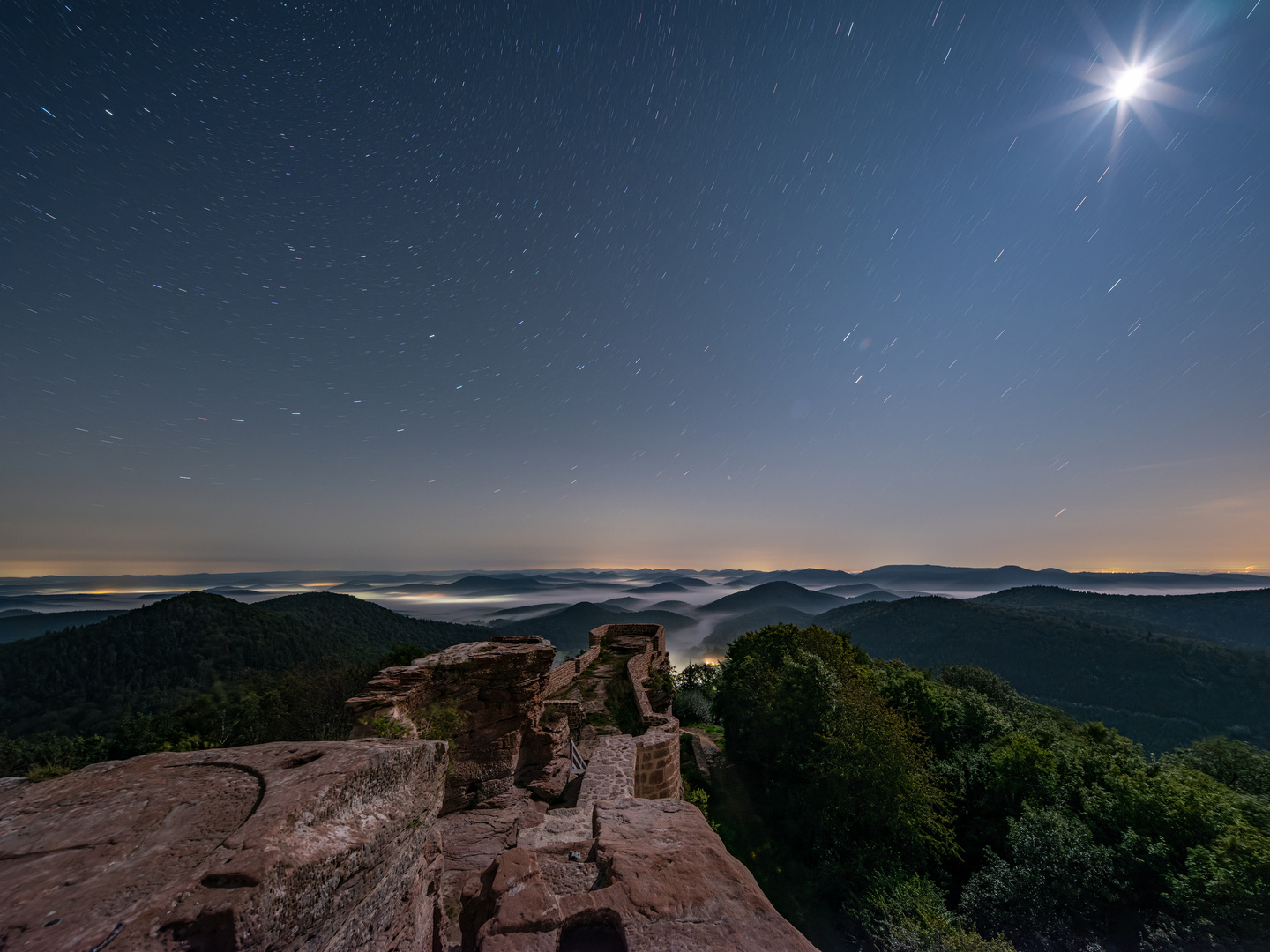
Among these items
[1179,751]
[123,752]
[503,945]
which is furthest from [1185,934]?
[123,752]

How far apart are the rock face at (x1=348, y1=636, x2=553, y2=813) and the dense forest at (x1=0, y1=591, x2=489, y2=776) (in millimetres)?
26657

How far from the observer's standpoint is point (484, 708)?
35.0ft

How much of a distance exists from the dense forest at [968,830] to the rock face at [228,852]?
13.7 m

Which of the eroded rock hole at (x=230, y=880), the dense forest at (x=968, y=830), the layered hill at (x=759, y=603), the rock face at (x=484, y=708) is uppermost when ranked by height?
the eroded rock hole at (x=230, y=880)

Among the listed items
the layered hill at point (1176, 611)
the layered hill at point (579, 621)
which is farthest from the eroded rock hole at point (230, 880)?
the layered hill at point (1176, 611)

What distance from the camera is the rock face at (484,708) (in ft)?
32.4

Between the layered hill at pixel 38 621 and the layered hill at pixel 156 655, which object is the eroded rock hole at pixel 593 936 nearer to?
the layered hill at pixel 156 655

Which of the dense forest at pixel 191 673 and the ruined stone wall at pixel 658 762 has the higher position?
the ruined stone wall at pixel 658 762

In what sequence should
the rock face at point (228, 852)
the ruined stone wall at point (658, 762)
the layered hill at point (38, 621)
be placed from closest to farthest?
the rock face at point (228, 852) → the ruined stone wall at point (658, 762) → the layered hill at point (38, 621)

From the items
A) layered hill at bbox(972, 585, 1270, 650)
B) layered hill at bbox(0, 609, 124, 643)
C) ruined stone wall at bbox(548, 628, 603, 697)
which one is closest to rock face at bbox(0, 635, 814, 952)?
ruined stone wall at bbox(548, 628, 603, 697)

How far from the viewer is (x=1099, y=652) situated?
3061 inches

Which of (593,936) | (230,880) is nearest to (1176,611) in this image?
(593,936)

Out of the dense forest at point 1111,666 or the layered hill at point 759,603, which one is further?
the layered hill at point 759,603

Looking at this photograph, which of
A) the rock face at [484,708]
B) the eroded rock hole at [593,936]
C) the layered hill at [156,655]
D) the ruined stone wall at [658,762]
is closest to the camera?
the eroded rock hole at [593,936]
